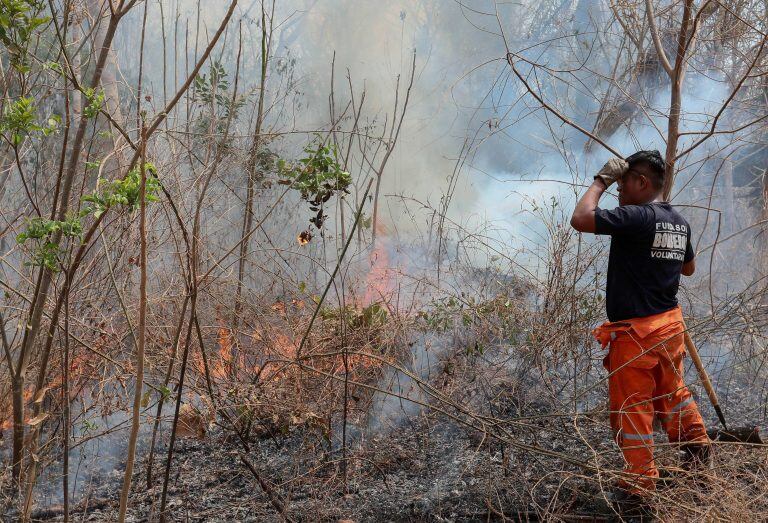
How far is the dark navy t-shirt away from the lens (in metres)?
3.50

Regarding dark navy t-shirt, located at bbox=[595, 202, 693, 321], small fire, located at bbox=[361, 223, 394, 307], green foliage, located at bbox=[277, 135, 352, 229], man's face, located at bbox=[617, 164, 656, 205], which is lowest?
dark navy t-shirt, located at bbox=[595, 202, 693, 321]

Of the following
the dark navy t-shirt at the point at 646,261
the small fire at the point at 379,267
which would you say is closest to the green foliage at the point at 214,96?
the small fire at the point at 379,267

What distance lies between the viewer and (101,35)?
26.3 feet

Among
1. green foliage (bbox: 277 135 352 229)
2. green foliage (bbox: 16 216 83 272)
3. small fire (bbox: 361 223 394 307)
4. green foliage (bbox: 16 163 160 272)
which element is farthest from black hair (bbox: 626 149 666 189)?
small fire (bbox: 361 223 394 307)

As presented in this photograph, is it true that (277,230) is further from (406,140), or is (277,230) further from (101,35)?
(406,140)

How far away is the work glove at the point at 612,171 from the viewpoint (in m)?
3.58

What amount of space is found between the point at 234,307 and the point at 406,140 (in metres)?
7.61

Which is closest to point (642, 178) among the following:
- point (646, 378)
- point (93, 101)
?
point (646, 378)

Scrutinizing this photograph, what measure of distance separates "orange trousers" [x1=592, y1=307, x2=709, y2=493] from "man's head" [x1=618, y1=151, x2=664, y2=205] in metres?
0.63

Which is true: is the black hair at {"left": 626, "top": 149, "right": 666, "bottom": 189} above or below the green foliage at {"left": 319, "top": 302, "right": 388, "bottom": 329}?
above

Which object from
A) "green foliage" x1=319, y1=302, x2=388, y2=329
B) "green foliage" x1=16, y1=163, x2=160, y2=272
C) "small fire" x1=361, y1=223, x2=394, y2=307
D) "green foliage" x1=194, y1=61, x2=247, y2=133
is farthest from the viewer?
"small fire" x1=361, y1=223, x2=394, y2=307

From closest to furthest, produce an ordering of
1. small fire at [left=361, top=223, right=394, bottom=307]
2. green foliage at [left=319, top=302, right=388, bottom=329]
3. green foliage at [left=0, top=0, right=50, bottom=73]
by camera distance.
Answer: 1. green foliage at [left=0, top=0, right=50, bottom=73]
2. green foliage at [left=319, top=302, right=388, bottom=329]
3. small fire at [left=361, top=223, right=394, bottom=307]

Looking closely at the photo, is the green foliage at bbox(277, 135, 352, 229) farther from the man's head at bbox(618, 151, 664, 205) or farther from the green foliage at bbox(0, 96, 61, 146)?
the man's head at bbox(618, 151, 664, 205)

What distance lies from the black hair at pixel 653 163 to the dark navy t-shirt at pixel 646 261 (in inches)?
5.0
